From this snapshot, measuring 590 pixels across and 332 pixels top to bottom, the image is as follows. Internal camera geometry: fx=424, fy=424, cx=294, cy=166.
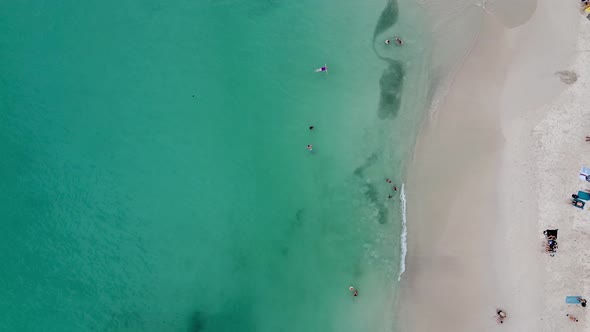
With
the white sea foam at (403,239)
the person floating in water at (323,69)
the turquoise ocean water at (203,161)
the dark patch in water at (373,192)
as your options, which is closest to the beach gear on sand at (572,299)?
the white sea foam at (403,239)

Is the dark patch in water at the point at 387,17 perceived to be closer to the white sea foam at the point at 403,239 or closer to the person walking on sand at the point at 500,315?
the white sea foam at the point at 403,239

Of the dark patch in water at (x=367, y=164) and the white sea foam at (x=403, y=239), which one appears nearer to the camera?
the white sea foam at (x=403, y=239)

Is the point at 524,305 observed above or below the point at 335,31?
below

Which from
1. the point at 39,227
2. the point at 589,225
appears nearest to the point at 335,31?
the point at 589,225

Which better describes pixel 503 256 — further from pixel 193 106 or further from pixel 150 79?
pixel 150 79

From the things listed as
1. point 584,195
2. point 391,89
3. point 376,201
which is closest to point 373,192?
point 376,201
